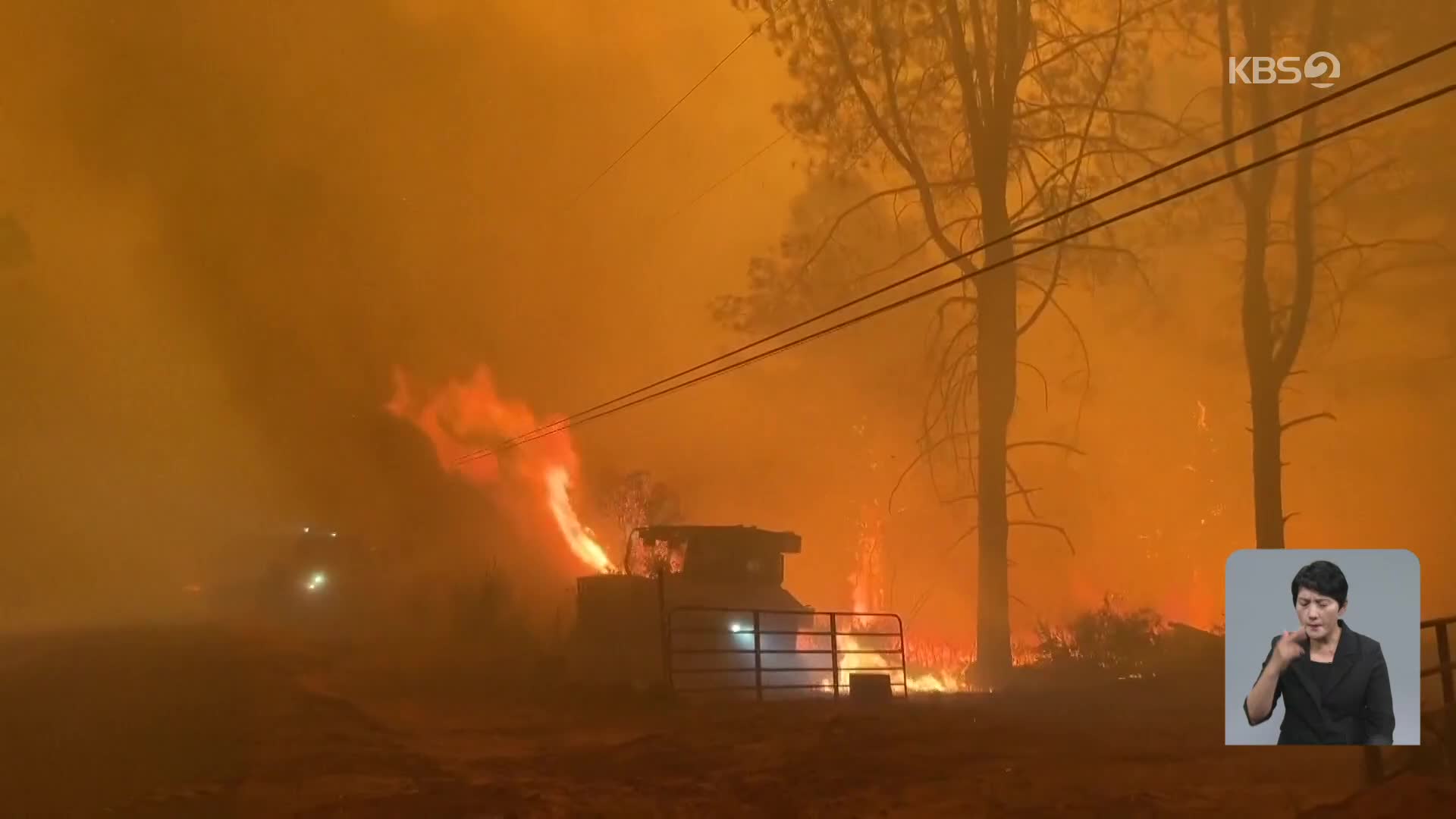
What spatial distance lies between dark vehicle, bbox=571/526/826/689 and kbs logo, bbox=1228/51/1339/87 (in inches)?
535

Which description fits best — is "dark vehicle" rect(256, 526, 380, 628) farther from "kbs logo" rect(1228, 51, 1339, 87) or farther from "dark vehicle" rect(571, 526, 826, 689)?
"kbs logo" rect(1228, 51, 1339, 87)

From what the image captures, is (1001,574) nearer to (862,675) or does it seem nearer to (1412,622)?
(862,675)

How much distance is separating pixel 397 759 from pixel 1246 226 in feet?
58.2

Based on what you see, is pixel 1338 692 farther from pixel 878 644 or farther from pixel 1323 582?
pixel 878 644

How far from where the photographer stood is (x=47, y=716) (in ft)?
39.0

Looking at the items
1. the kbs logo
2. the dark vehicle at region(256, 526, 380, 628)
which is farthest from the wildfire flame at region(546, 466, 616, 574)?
the kbs logo

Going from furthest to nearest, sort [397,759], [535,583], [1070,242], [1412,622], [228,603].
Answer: [228,603] → [535,583] → [1070,242] → [397,759] → [1412,622]

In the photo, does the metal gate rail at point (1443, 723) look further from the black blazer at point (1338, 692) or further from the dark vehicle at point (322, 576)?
the dark vehicle at point (322, 576)

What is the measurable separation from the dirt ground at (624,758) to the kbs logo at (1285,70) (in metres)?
11.5

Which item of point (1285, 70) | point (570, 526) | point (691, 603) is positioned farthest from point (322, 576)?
point (1285, 70)

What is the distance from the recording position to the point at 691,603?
20.0m

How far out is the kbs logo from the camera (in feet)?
53.9

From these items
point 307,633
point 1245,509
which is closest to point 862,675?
point 1245,509

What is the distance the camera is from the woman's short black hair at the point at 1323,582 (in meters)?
6.81
